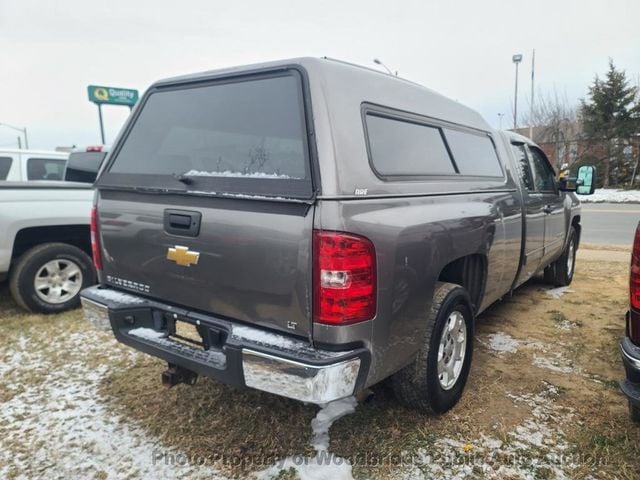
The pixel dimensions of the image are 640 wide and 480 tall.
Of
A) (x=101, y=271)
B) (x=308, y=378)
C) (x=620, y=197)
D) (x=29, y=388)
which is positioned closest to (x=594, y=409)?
(x=308, y=378)

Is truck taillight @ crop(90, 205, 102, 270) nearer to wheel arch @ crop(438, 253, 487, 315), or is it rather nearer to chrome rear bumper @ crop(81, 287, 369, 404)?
chrome rear bumper @ crop(81, 287, 369, 404)

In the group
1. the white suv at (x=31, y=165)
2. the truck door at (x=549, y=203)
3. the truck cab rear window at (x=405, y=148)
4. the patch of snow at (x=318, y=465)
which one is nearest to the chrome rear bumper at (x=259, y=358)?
the patch of snow at (x=318, y=465)

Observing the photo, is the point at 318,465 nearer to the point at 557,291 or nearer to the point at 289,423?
the point at 289,423

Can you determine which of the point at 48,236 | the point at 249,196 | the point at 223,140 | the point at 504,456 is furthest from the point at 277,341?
the point at 48,236

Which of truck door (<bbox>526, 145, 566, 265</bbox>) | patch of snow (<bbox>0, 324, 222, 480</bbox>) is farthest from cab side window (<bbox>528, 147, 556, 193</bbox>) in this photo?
patch of snow (<bbox>0, 324, 222, 480</bbox>)

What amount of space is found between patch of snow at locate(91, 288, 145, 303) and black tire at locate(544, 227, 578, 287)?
4.98m

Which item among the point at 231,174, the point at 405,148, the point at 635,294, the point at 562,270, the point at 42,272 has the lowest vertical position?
the point at 562,270

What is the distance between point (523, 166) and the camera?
436 centimetres

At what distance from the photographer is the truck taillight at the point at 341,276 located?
76.1 inches

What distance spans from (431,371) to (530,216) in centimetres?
216

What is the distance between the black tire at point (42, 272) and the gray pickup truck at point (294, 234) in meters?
2.16

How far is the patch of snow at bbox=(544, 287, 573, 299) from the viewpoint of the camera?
5.47 meters

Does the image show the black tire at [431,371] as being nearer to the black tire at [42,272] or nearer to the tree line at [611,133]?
the black tire at [42,272]

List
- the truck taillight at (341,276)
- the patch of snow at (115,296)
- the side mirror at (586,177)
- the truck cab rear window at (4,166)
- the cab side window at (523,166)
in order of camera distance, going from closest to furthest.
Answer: the truck taillight at (341,276)
the patch of snow at (115,296)
the cab side window at (523,166)
the side mirror at (586,177)
the truck cab rear window at (4,166)
